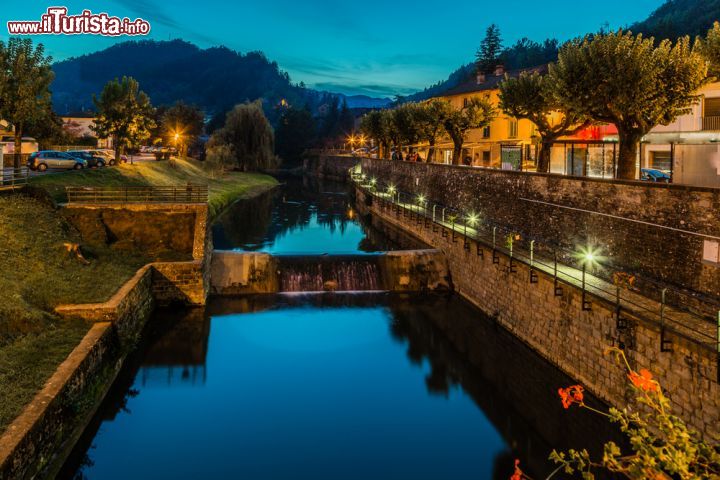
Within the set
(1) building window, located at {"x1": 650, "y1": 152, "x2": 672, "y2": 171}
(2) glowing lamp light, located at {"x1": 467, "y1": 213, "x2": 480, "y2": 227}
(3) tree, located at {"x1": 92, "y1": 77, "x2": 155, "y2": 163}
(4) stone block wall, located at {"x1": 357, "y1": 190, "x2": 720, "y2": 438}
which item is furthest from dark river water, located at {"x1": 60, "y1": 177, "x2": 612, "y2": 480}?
(3) tree, located at {"x1": 92, "y1": 77, "x2": 155, "y2": 163}

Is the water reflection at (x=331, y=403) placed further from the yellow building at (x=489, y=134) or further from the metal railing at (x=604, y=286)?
the yellow building at (x=489, y=134)

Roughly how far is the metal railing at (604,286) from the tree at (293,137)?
11616cm

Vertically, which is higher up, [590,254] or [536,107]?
[536,107]

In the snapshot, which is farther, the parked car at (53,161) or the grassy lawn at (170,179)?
the parked car at (53,161)

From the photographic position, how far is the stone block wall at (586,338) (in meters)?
12.8

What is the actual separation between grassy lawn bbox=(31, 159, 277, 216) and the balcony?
36.5 metres

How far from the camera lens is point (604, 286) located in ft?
60.7

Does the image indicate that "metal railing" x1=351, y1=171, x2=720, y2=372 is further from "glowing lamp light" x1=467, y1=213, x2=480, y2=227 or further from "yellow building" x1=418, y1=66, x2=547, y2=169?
"yellow building" x1=418, y1=66, x2=547, y2=169

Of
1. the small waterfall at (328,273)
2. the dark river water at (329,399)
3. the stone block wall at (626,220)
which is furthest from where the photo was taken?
the small waterfall at (328,273)

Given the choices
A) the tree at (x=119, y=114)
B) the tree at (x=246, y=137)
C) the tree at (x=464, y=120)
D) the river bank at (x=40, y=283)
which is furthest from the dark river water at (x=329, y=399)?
the tree at (x=246, y=137)

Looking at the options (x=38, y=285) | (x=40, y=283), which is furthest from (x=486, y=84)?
(x=38, y=285)

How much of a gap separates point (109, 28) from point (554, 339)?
40544 millimetres

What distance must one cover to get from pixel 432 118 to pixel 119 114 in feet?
92.0

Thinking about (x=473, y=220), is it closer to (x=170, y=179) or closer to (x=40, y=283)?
(x=40, y=283)
